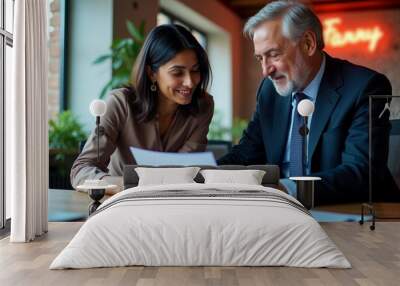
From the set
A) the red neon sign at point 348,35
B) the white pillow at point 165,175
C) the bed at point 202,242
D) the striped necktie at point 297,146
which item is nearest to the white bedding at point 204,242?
the bed at point 202,242

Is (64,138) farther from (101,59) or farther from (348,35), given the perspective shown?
(348,35)

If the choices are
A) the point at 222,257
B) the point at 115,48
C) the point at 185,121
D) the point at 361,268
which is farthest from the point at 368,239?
the point at 115,48

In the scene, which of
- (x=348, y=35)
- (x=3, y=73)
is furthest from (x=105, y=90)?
(x=348, y=35)

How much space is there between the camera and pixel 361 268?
11.9 ft

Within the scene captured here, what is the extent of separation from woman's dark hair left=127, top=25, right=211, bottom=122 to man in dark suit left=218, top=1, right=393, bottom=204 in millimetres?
543

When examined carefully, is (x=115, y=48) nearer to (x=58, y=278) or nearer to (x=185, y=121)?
(x=185, y=121)

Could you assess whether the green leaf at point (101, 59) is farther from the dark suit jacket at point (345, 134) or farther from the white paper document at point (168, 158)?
the dark suit jacket at point (345, 134)

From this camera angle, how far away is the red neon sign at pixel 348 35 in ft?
19.1

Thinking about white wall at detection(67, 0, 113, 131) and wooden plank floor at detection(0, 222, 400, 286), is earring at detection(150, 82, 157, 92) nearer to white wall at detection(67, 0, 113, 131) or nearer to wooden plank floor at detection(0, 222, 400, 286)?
white wall at detection(67, 0, 113, 131)

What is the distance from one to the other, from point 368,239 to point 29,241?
8.42ft

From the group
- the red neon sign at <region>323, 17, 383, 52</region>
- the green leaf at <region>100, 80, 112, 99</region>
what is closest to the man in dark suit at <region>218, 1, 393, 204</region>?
the red neon sign at <region>323, 17, 383, 52</region>

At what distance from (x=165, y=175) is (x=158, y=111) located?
2.40 ft

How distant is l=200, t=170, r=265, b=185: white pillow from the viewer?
5207 mm

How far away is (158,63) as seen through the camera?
572 centimetres
